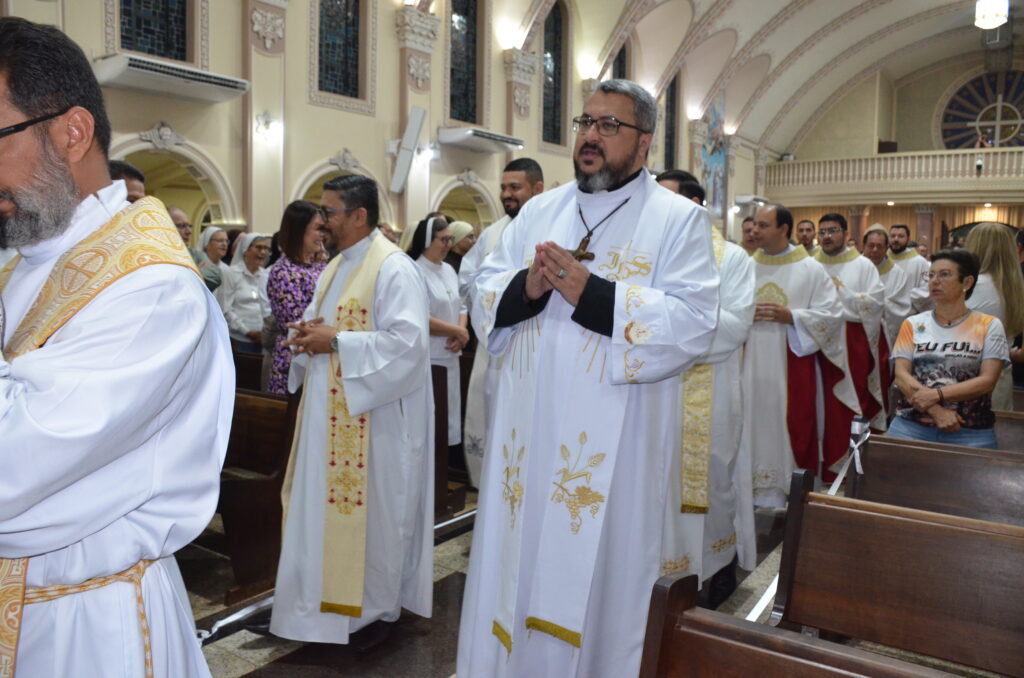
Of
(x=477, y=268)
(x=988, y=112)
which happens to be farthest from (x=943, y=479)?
(x=988, y=112)

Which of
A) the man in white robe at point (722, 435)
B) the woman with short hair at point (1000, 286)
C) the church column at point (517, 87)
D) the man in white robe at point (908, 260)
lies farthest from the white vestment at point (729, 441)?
the church column at point (517, 87)

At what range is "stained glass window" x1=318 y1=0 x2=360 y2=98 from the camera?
1116 centimetres

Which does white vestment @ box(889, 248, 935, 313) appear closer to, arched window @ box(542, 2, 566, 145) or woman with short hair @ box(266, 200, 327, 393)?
woman with short hair @ box(266, 200, 327, 393)

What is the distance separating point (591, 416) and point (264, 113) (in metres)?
9.06

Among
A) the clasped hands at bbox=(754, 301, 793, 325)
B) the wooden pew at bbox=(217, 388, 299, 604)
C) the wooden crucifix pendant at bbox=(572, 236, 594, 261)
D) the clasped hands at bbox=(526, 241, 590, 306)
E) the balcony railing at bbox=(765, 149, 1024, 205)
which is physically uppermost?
the balcony railing at bbox=(765, 149, 1024, 205)

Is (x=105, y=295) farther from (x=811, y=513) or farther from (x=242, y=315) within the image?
(x=242, y=315)

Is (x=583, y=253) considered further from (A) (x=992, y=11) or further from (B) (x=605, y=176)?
(A) (x=992, y=11)

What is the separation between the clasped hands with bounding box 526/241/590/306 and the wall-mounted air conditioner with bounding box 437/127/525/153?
419 inches

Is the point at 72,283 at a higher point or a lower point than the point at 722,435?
higher

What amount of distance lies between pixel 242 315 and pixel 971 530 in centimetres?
529

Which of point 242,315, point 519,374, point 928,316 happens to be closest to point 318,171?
point 242,315

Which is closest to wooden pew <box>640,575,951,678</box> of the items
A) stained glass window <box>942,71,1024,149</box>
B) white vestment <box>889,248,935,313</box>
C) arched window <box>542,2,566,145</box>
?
white vestment <box>889,248,935,313</box>

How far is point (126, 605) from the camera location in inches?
52.6

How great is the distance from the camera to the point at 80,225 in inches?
53.9
